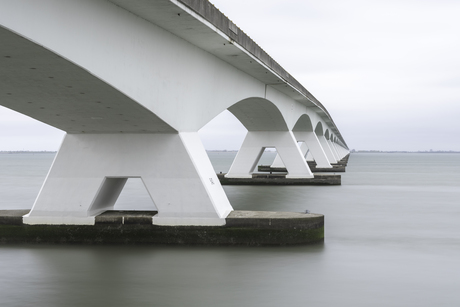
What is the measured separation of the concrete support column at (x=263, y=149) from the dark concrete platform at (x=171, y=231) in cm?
1892

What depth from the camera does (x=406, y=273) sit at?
427 inches

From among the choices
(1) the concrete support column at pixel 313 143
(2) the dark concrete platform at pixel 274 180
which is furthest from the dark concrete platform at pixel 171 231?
(1) the concrete support column at pixel 313 143

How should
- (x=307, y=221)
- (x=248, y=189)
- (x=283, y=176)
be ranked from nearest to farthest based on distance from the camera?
(x=307, y=221)
(x=248, y=189)
(x=283, y=176)

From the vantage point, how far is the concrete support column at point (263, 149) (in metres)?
32.5

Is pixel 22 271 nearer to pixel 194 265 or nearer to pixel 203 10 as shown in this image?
pixel 194 265

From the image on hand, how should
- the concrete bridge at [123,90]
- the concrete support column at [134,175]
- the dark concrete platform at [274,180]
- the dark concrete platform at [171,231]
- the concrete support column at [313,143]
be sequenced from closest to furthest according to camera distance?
the concrete bridge at [123,90], the dark concrete platform at [171,231], the concrete support column at [134,175], the dark concrete platform at [274,180], the concrete support column at [313,143]

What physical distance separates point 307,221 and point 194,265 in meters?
3.45

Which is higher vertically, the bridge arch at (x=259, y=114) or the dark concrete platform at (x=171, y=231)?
the bridge arch at (x=259, y=114)

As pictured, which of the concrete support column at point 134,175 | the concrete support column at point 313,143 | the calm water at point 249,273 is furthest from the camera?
the concrete support column at point 313,143

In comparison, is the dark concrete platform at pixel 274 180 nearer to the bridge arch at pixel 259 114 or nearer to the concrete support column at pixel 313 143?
the bridge arch at pixel 259 114

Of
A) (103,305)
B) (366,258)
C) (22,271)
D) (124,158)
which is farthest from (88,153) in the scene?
(366,258)

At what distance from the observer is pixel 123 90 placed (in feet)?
34.7

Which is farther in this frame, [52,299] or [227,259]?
[227,259]

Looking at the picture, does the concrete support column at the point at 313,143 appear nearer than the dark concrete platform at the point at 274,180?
No
